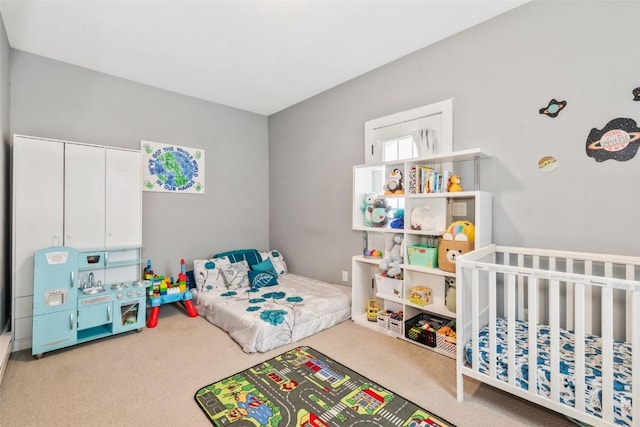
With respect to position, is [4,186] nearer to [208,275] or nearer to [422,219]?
[208,275]

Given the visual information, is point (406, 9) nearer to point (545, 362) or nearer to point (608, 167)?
point (608, 167)

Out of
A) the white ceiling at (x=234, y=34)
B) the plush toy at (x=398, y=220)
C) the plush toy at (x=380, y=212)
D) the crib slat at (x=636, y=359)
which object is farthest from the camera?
the plush toy at (x=380, y=212)

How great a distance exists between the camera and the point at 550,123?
6.27 ft

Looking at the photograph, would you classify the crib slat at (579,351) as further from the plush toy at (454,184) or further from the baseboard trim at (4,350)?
the baseboard trim at (4,350)

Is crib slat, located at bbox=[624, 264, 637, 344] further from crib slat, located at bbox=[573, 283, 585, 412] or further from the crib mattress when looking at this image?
crib slat, located at bbox=[573, 283, 585, 412]

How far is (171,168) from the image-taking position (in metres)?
3.30

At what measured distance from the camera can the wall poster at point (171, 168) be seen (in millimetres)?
3135

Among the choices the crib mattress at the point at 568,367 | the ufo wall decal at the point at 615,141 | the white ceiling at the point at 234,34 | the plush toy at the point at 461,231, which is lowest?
the crib mattress at the point at 568,367

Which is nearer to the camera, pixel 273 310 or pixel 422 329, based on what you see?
pixel 422 329

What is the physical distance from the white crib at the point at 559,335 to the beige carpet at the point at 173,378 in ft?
0.62

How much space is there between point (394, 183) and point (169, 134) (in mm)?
2506

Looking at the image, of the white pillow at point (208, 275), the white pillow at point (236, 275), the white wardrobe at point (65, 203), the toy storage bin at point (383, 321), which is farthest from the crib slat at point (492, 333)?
the white wardrobe at point (65, 203)

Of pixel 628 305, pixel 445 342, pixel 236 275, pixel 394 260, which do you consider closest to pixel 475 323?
pixel 445 342

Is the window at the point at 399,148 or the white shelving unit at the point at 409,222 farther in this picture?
the window at the point at 399,148
